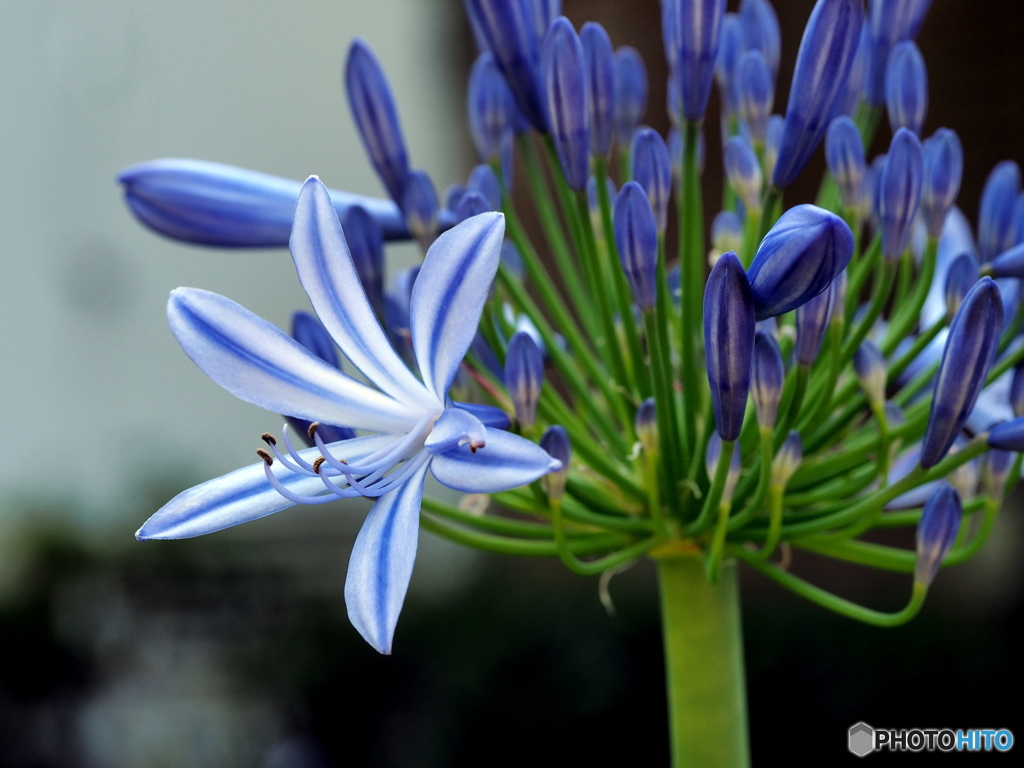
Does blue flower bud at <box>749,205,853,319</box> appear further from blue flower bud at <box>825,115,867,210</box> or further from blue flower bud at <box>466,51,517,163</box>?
blue flower bud at <box>466,51,517,163</box>

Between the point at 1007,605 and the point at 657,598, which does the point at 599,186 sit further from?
the point at 1007,605

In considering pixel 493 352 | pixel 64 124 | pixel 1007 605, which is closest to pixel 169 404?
pixel 64 124

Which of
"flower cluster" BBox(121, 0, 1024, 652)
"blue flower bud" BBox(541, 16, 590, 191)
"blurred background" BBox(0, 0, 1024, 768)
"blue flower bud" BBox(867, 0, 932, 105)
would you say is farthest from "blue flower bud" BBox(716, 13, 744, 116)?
"blurred background" BBox(0, 0, 1024, 768)

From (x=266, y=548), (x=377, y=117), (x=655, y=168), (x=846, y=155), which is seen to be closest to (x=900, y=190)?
(x=846, y=155)

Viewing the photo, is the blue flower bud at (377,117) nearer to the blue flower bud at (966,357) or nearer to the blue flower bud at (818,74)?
the blue flower bud at (818,74)

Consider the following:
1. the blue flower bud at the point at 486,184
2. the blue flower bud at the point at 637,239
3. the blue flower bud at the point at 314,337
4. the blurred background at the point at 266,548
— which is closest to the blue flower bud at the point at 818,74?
the blue flower bud at the point at 637,239
